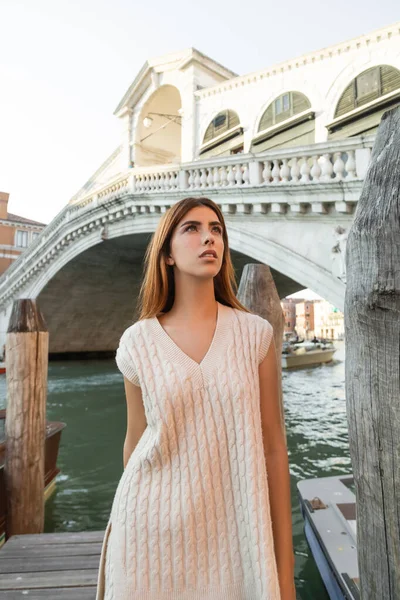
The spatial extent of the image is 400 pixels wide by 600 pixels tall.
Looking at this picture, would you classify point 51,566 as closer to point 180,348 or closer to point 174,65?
point 180,348

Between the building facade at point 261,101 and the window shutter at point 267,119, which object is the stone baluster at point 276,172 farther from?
the window shutter at point 267,119

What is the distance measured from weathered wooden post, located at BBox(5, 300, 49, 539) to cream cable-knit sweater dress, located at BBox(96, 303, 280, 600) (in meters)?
2.31

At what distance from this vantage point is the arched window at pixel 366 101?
8.44m

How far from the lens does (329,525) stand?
115 inches

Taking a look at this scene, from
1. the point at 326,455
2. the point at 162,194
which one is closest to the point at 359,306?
the point at 326,455

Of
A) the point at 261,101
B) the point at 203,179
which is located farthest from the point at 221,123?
the point at 203,179

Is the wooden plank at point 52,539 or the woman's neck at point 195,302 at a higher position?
the woman's neck at point 195,302

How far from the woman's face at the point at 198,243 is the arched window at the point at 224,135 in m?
11.7

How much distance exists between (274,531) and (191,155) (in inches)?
538

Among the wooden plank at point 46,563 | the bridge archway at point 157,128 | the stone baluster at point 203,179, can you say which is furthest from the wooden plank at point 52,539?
the bridge archway at point 157,128

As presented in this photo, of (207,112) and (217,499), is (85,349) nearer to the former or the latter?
(207,112)

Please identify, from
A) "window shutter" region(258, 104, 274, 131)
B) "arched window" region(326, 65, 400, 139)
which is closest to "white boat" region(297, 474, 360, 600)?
"arched window" region(326, 65, 400, 139)

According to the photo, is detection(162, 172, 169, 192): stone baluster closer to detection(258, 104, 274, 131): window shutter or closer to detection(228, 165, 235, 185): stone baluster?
detection(228, 165, 235, 185): stone baluster

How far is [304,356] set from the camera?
805 inches
